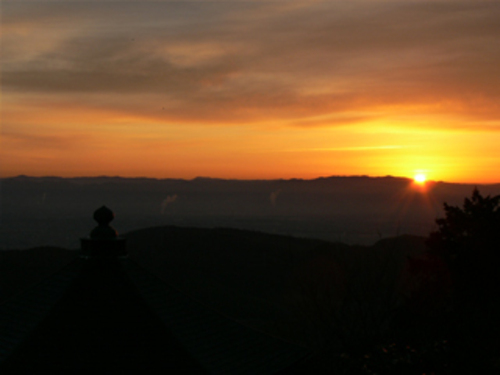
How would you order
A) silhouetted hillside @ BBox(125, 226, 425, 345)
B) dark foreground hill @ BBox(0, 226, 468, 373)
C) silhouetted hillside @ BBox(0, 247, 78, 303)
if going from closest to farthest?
dark foreground hill @ BBox(0, 226, 468, 373) → silhouetted hillside @ BBox(0, 247, 78, 303) → silhouetted hillside @ BBox(125, 226, 425, 345)

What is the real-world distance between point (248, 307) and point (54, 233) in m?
138

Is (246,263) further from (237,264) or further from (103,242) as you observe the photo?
(103,242)

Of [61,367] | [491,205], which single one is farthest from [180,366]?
[491,205]

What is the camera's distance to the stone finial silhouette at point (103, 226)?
7.82 m

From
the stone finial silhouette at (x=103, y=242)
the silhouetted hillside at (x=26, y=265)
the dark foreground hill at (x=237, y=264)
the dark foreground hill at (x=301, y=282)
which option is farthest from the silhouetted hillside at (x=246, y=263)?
the stone finial silhouette at (x=103, y=242)

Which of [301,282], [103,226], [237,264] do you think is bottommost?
[237,264]

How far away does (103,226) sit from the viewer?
7.92 metres

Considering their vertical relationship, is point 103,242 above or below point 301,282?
above

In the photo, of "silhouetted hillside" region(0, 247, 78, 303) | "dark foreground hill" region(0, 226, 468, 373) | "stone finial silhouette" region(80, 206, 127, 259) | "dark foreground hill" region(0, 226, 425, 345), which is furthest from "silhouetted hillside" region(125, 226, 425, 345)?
"stone finial silhouette" region(80, 206, 127, 259)

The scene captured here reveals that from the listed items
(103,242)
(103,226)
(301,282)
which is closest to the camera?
(103,242)

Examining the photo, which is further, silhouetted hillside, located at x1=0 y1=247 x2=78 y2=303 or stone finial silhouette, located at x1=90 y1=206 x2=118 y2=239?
silhouetted hillside, located at x1=0 y1=247 x2=78 y2=303

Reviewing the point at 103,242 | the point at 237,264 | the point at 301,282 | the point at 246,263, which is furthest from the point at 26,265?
the point at 103,242

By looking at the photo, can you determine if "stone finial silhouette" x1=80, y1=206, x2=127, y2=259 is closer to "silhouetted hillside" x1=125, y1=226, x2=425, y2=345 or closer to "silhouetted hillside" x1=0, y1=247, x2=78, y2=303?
"silhouetted hillside" x1=125, y1=226, x2=425, y2=345

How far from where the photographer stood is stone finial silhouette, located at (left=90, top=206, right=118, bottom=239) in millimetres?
7824
